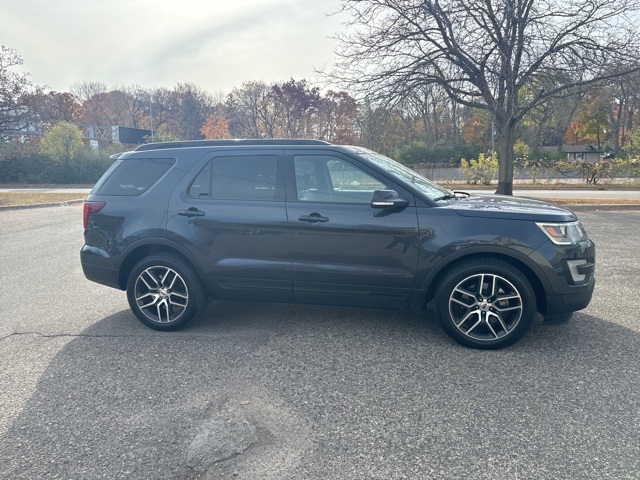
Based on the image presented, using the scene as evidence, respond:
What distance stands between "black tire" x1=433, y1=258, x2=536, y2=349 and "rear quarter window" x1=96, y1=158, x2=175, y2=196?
9.86ft

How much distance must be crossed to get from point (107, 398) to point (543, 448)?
283 cm

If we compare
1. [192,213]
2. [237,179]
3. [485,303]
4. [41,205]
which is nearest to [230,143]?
[237,179]

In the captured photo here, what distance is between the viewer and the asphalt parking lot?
7.45ft

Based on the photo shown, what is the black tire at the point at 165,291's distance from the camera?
13.5 ft

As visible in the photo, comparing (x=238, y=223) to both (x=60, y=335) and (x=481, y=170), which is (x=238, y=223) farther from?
(x=481, y=170)

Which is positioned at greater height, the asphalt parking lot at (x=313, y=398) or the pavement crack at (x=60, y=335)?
the pavement crack at (x=60, y=335)

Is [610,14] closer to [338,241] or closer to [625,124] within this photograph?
[338,241]

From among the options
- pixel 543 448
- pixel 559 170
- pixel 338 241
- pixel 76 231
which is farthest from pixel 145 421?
pixel 559 170

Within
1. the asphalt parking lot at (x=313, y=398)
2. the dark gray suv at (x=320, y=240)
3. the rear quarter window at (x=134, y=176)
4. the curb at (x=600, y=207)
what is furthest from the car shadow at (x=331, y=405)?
the curb at (x=600, y=207)

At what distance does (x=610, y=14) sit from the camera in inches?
457

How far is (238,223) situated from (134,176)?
1.32m

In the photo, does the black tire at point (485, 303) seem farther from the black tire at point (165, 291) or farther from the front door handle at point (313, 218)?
the black tire at point (165, 291)

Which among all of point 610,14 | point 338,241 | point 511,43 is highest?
point 610,14

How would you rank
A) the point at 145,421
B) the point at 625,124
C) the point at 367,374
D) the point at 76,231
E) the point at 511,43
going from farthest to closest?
the point at 625,124 < the point at 511,43 < the point at 76,231 < the point at 367,374 < the point at 145,421
